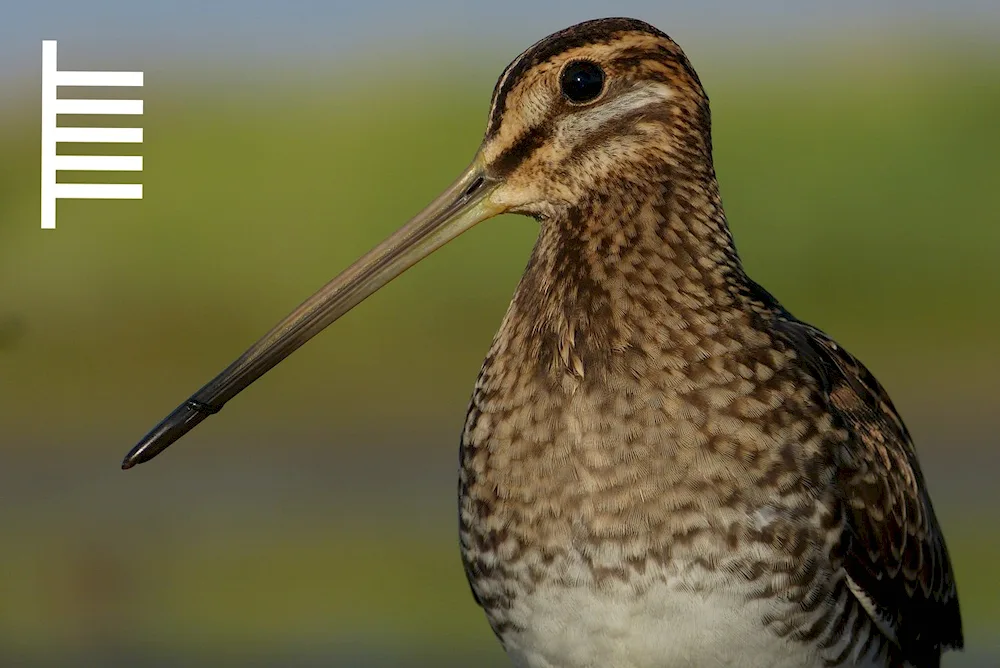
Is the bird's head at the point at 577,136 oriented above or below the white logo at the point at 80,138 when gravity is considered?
below

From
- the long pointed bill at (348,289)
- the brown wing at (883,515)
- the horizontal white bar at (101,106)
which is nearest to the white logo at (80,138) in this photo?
the horizontal white bar at (101,106)

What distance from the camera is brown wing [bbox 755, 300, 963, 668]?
11.9 feet

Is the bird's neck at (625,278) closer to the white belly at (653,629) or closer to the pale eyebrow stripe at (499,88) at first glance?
the pale eyebrow stripe at (499,88)

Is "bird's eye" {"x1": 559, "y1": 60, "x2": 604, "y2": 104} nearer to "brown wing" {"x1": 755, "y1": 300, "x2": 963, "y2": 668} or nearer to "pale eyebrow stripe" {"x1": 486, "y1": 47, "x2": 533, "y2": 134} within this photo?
"pale eyebrow stripe" {"x1": 486, "y1": 47, "x2": 533, "y2": 134}

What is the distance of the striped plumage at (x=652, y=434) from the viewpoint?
3.44 m

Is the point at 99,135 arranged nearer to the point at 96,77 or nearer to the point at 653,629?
the point at 96,77

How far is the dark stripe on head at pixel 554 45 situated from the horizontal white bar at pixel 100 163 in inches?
238

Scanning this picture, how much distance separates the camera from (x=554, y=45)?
3.57 metres

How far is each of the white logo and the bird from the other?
5.49 meters

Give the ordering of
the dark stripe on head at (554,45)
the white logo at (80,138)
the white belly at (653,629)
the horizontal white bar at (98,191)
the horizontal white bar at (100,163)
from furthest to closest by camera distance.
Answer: the horizontal white bar at (98,191)
the horizontal white bar at (100,163)
the white logo at (80,138)
the dark stripe on head at (554,45)
the white belly at (653,629)

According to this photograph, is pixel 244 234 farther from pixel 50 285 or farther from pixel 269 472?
pixel 269 472

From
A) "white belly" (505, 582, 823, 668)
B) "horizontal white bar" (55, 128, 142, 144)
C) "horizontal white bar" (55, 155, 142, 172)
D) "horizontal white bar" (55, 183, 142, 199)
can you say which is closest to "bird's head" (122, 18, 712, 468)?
"white belly" (505, 582, 823, 668)

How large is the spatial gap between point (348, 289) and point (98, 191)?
6437 mm

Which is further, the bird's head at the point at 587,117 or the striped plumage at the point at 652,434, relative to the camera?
the bird's head at the point at 587,117
